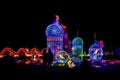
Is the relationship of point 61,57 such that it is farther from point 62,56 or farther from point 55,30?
point 55,30

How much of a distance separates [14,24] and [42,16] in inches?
170

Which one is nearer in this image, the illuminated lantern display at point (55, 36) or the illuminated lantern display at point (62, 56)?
the illuminated lantern display at point (62, 56)

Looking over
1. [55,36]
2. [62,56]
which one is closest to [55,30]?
[55,36]

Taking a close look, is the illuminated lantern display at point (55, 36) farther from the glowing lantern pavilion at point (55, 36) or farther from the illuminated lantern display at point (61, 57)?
the illuminated lantern display at point (61, 57)

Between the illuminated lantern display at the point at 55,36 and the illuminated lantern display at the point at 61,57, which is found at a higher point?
the illuminated lantern display at the point at 55,36

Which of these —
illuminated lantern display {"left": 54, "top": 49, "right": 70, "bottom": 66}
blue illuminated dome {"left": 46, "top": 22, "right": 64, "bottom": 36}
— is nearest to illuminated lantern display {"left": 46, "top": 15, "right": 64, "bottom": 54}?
blue illuminated dome {"left": 46, "top": 22, "right": 64, "bottom": 36}

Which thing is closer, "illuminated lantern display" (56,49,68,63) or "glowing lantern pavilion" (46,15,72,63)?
"illuminated lantern display" (56,49,68,63)

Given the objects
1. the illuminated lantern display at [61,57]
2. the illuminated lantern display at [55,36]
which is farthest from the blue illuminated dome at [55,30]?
the illuminated lantern display at [61,57]

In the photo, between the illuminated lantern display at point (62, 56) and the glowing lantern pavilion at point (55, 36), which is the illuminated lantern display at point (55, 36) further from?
the illuminated lantern display at point (62, 56)

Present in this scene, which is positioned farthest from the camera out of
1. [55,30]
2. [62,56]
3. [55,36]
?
[55,36]

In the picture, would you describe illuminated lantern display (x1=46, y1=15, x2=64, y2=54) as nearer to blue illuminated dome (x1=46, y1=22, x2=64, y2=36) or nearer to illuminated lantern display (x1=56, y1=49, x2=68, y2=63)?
blue illuminated dome (x1=46, y1=22, x2=64, y2=36)

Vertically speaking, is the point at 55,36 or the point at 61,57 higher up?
the point at 55,36

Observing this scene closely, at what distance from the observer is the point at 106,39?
44.8 metres

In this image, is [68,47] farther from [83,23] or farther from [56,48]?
[83,23]
